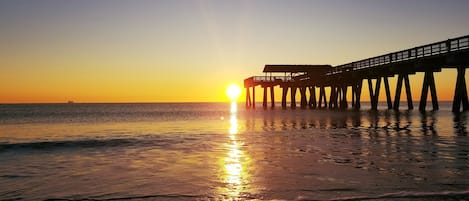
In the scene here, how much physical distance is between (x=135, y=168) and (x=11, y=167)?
343cm

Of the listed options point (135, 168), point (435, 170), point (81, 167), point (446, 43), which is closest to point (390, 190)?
point (435, 170)

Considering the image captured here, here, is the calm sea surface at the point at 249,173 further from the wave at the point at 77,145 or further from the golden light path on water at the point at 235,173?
the wave at the point at 77,145

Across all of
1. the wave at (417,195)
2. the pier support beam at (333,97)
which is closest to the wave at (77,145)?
the wave at (417,195)

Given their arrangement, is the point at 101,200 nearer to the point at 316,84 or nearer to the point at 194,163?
the point at 194,163

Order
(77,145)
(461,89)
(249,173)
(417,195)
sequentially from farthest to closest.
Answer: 1. (461,89)
2. (77,145)
3. (249,173)
4. (417,195)

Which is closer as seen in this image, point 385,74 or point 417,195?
point 417,195

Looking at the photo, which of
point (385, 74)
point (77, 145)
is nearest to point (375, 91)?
point (385, 74)

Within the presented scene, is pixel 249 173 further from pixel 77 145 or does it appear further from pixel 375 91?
pixel 375 91

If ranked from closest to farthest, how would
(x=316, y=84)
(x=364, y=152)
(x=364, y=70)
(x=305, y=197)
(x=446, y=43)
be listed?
(x=305, y=197), (x=364, y=152), (x=446, y=43), (x=364, y=70), (x=316, y=84)

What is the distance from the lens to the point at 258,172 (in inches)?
366

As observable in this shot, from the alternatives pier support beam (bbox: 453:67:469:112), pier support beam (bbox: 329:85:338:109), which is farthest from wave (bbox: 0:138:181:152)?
pier support beam (bbox: 329:85:338:109)

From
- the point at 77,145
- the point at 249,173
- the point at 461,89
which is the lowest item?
the point at 77,145

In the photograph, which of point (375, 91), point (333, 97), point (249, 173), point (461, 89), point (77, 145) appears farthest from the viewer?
point (333, 97)

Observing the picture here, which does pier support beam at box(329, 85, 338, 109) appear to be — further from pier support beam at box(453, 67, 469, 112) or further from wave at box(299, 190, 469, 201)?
wave at box(299, 190, 469, 201)
